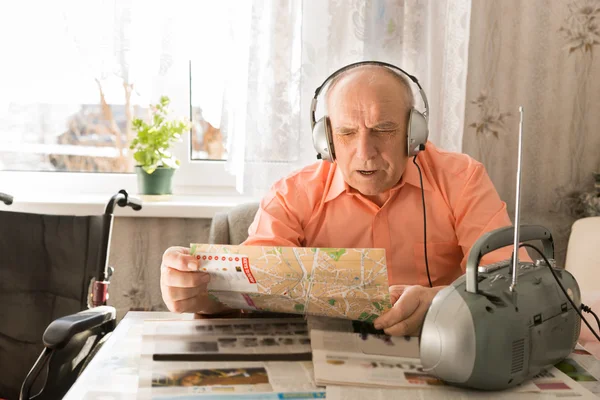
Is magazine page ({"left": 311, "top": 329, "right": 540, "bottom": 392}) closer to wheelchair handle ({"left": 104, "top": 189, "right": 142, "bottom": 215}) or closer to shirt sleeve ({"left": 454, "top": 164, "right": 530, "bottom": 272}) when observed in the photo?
shirt sleeve ({"left": 454, "top": 164, "right": 530, "bottom": 272})

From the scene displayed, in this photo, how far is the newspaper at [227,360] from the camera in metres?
0.96

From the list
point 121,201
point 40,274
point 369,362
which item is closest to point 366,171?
point 369,362

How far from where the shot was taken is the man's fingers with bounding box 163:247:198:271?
1198 millimetres

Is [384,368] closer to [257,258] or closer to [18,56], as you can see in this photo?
[257,258]

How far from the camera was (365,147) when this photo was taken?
4.90 feet

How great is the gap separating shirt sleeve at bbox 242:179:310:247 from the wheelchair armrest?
369 millimetres

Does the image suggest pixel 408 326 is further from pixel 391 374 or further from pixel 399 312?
pixel 391 374

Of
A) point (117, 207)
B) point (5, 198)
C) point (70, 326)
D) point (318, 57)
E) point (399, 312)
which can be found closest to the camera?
point (399, 312)

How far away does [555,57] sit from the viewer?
7.37ft

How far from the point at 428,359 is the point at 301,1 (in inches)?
57.3

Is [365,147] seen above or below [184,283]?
above

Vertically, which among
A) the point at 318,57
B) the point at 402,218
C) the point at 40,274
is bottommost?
the point at 40,274

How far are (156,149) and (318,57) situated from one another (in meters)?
0.64

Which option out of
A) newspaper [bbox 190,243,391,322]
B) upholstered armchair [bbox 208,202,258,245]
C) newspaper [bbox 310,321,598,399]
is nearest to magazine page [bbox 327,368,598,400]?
newspaper [bbox 310,321,598,399]
